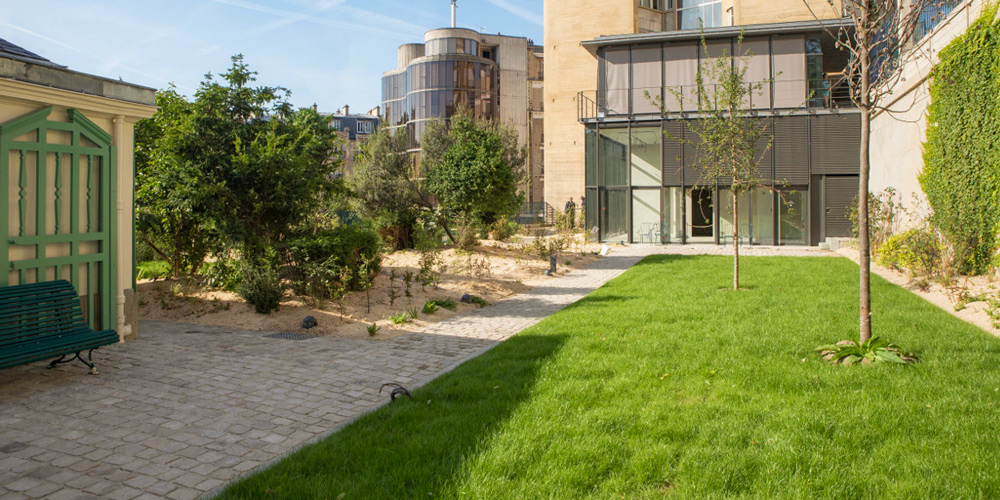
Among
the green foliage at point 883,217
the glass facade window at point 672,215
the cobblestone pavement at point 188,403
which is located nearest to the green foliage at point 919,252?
the green foliage at point 883,217

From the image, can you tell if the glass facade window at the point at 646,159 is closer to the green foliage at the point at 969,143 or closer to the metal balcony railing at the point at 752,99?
the metal balcony railing at the point at 752,99

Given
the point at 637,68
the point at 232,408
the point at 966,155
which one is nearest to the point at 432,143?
the point at 637,68

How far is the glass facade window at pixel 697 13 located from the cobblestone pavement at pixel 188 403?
3518 centimetres

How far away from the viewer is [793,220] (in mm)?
25141

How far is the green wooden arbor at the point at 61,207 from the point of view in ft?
22.4

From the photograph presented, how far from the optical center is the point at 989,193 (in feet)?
38.9

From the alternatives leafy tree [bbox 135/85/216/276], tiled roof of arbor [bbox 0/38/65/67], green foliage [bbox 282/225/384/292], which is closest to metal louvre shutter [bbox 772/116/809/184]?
Answer: green foliage [bbox 282/225/384/292]

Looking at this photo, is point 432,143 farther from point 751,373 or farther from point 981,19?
point 751,373

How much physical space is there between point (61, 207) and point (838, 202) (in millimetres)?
24505

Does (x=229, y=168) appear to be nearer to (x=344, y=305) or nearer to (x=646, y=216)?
(x=344, y=305)

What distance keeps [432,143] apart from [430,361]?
20.3 meters

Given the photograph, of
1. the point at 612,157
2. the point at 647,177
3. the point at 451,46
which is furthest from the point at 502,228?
the point at 451,46

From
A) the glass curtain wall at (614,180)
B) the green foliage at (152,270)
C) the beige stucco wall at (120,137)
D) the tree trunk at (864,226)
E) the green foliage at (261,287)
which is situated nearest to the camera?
the tree trunk at (864,226)

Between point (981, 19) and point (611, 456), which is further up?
point (981, 19)
